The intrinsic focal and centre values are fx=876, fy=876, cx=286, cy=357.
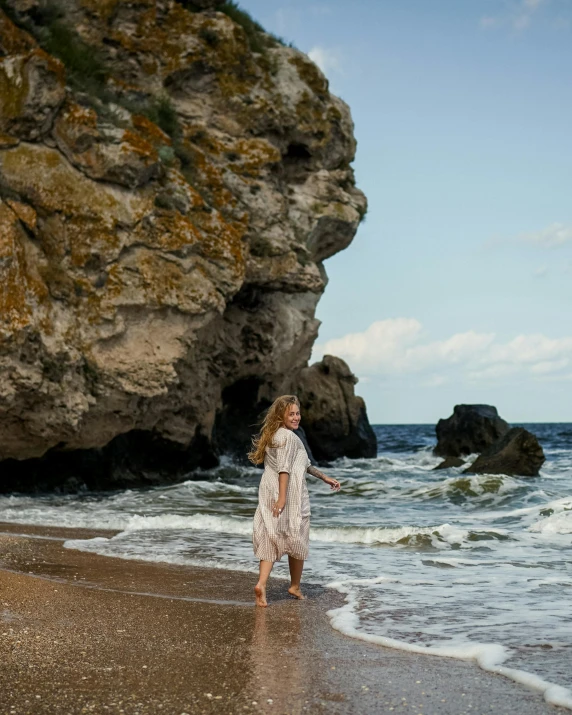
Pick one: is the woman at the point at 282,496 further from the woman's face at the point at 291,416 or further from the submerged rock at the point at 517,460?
the submerged rock at the point at 517,460

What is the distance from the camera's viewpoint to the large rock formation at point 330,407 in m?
30.2

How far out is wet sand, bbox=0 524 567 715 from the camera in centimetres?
439

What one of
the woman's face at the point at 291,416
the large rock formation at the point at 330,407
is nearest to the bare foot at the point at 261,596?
the woman's face at the point at 291,416

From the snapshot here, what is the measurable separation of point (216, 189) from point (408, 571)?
11.0 meters

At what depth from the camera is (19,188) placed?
15070 millimetres

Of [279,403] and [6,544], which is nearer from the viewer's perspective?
[279,403]

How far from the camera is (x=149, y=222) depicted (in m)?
16.2

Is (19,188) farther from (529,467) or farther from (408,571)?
(529,467)

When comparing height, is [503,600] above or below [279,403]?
below

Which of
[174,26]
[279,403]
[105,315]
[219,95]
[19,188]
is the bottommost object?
[279,403]

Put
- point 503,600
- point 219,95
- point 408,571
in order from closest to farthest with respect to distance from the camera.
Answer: point 503,600 → point 408,571 → point 219,95

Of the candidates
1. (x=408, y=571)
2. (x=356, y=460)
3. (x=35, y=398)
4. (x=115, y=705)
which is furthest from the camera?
(x=356, y=460)

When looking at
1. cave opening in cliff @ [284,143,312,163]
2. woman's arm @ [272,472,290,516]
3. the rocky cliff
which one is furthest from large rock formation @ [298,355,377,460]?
woman's arm @ [272,472,290,516]

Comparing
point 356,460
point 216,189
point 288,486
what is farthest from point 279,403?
point 356,460
